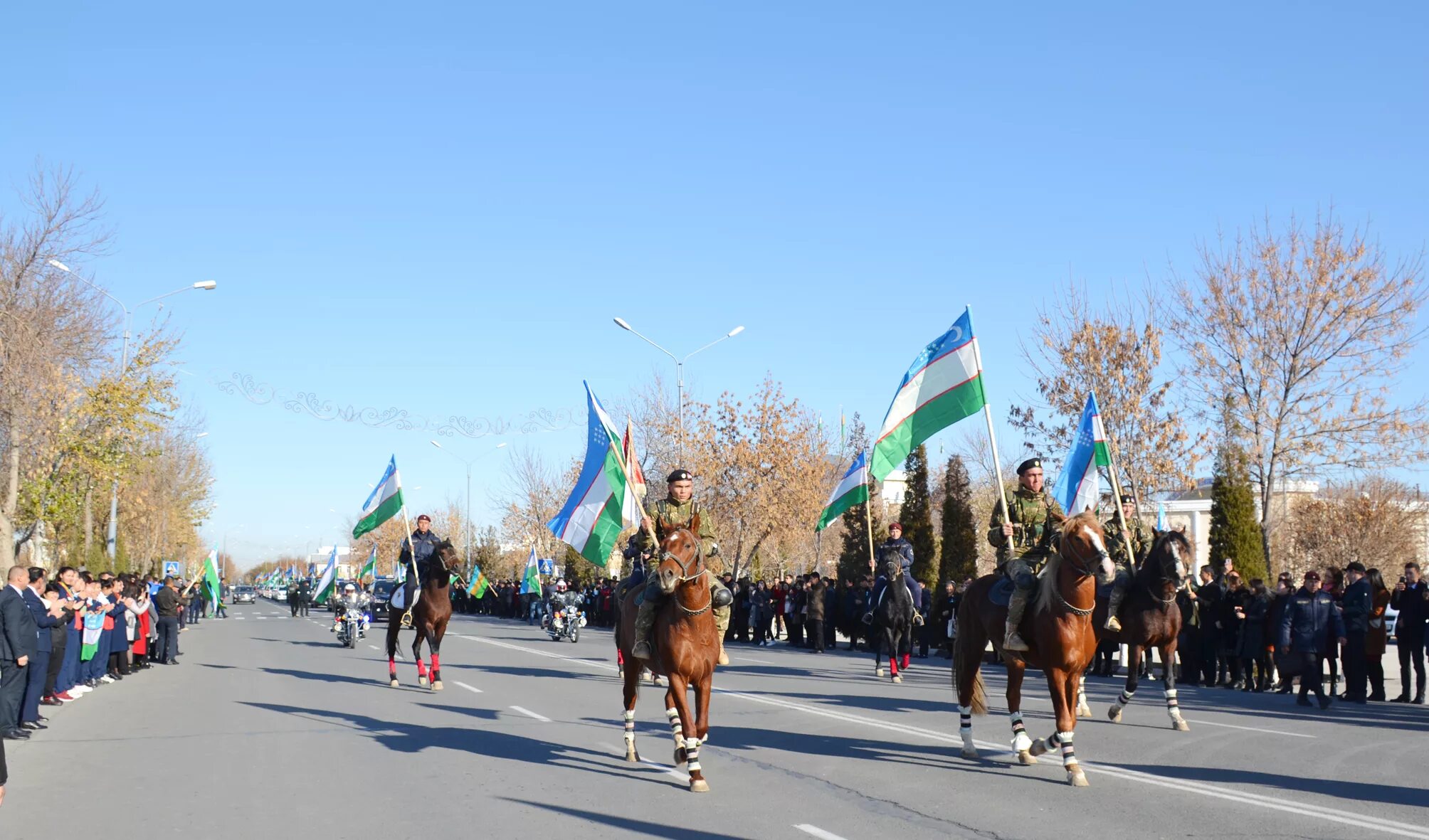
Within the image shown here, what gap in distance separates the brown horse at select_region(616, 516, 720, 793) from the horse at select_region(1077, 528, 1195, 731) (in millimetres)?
5201

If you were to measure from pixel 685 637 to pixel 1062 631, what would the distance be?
3064 mm

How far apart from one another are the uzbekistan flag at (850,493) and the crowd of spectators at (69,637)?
11404mm

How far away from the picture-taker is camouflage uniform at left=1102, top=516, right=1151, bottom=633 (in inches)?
580

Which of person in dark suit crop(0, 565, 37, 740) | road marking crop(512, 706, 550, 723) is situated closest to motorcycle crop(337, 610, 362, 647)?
road marking crop(512, 706, 550, 723)

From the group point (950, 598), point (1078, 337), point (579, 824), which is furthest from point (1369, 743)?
point (1078, 337)

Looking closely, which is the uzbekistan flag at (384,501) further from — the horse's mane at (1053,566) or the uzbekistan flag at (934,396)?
the horse's mane at (1053,566)

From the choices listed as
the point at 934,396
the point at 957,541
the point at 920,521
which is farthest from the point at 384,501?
the point at 920,521

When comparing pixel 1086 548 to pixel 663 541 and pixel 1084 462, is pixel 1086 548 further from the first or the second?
pixel 1084 462

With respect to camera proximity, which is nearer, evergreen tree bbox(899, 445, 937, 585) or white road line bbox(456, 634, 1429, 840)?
white road line bbox(456, 634, 1429, 840)

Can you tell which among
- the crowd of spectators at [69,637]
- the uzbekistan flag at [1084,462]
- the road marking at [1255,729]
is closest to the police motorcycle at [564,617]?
the crowd of spectators at [69,637]

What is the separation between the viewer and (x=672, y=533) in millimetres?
10523

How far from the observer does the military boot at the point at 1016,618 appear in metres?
11.1

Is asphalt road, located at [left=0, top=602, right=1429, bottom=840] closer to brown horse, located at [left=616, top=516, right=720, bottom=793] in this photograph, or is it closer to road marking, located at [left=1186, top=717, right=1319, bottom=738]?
road marking, located at [left=1186, top=717, right=1319, bottom=738]

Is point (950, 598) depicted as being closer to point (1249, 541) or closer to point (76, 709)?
point (1249, 541)
